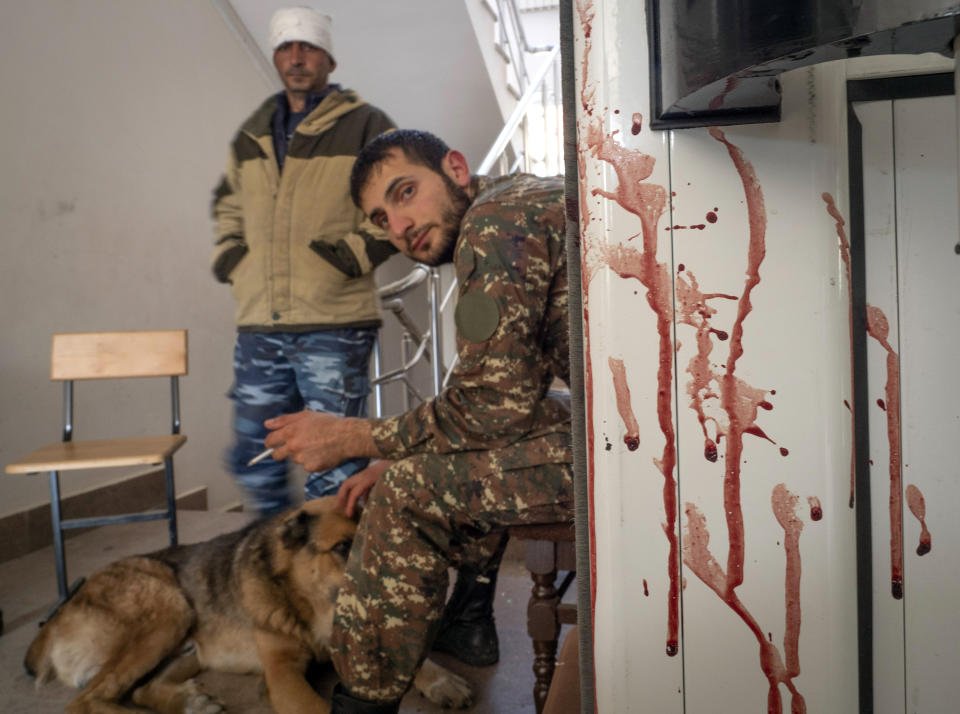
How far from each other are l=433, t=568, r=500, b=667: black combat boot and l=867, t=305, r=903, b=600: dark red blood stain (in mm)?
1172

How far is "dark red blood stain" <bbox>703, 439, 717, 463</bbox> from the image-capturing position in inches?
21.0

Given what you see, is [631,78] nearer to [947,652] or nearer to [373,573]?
[947,652]

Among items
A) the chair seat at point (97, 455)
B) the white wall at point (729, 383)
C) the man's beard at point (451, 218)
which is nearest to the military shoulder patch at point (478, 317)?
the man's beard at point (451, 218)

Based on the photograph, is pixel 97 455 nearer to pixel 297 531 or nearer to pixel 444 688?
pixel 297 531

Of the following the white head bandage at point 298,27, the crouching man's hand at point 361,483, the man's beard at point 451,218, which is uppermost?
the white head bandage at point 298,27

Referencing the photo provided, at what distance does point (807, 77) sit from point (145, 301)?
10.1 feet

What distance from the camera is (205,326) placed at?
3.43m

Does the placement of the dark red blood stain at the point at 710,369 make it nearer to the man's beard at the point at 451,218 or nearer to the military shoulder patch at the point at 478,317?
the military shoulder patch at the point at 478,317

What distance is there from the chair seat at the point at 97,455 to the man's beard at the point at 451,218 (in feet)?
3.69

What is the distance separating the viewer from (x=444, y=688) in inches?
56.9

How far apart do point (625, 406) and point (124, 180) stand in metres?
3.02

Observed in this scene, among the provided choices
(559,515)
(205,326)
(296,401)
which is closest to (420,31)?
(205,326)

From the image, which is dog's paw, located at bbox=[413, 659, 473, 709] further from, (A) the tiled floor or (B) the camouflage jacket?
(B) the camouflage jacket

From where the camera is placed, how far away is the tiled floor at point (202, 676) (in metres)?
1.52
